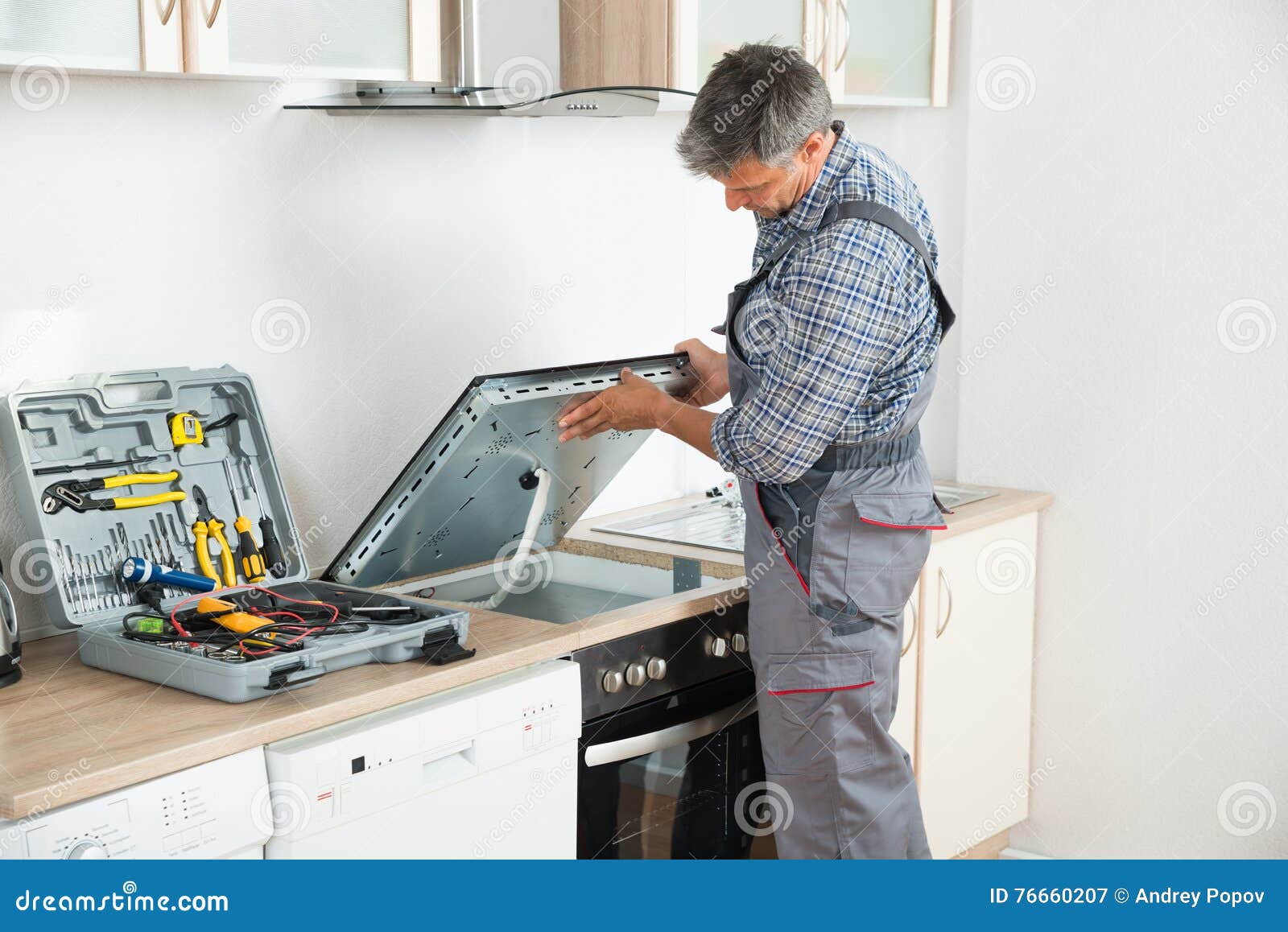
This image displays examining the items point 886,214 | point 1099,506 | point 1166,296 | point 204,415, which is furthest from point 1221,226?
point 204,415

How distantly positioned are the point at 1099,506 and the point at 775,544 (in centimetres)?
110

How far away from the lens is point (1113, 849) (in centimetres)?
285

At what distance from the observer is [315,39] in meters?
1.77

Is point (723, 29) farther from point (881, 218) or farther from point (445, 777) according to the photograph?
point (445, 777)

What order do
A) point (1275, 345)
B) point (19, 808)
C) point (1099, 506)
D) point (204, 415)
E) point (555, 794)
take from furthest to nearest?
point (1099, 506)
point (1275, 345)
point (204, 415)
point (555, 794)
point (19, 808)

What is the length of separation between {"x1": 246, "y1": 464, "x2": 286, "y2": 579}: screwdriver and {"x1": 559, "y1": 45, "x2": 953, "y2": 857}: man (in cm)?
46

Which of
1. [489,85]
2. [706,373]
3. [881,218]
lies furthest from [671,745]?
[489,85]

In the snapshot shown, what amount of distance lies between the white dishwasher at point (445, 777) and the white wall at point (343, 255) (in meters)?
0.60

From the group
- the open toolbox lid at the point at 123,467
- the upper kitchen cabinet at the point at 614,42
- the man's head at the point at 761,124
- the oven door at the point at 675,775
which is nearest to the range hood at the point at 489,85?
the upper kitchen cabinet at the point at 614,42

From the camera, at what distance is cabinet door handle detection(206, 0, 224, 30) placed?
5.35ft

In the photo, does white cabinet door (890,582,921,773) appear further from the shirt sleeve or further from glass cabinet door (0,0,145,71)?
glass cabinet door (0,0,145,71)

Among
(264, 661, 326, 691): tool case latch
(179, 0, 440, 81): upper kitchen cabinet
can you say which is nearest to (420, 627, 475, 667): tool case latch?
(264, 661, 326, 691): tool case latch

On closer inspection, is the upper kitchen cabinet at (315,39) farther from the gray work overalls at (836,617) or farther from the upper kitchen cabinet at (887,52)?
the upper kitchen cabinet at (887,52)

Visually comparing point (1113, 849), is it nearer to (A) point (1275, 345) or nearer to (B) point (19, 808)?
(A) point (1275, 345)
